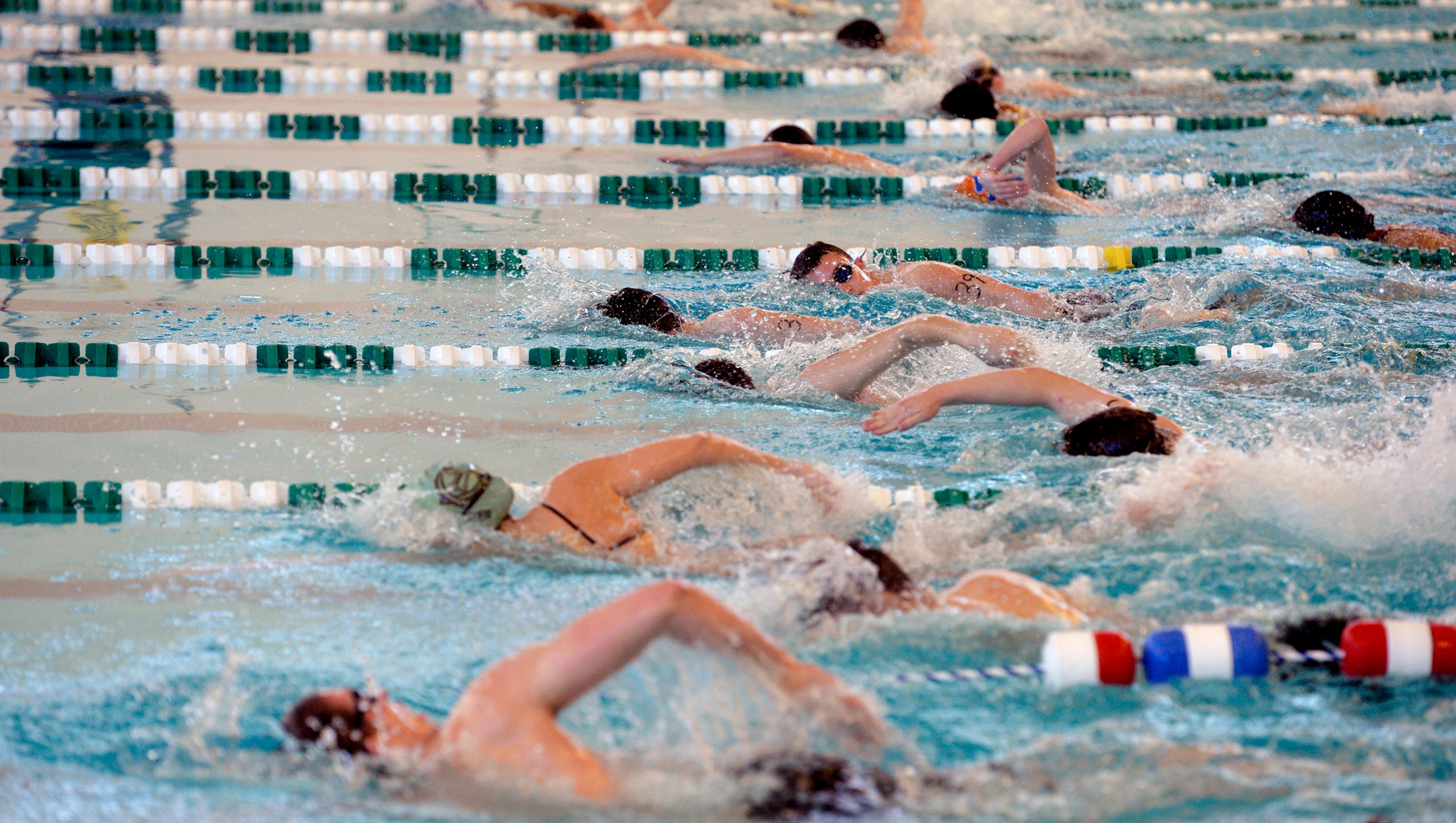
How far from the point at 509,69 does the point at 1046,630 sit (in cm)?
651

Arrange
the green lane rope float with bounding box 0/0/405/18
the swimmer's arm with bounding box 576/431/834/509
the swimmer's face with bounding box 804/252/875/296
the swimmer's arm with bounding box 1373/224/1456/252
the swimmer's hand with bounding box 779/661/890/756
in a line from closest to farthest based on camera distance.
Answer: the swimmer's hand with bounding box 779/661/890/756 → the swimmer's arm with bounding box 576/431/834/509 → the swimmer's face with bounding box 804/252/875/296 → the swimmer's arm with bounding box 1373/224/1456/252 → the green lane rope float with bounding box 0/0/405/18

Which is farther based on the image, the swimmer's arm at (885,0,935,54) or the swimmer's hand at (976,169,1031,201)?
the swimmer's arm at (885,0,935,54)

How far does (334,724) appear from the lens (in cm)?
212

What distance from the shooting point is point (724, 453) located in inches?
118

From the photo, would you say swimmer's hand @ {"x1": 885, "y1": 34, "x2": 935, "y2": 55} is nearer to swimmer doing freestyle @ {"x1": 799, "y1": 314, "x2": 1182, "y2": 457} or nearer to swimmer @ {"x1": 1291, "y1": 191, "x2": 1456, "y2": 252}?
swimmer @ {"x1": 1291, "y1": 191, "x2": 1456, "y2": 252}

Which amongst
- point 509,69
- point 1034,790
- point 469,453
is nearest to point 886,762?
point 1034,790

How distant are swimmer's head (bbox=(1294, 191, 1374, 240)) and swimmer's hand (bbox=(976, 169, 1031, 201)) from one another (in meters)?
1.16

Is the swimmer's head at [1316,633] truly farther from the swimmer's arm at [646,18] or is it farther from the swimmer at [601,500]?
the swimmer's arm at [646,18]

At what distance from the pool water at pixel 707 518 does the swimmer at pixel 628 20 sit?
2.94 meters

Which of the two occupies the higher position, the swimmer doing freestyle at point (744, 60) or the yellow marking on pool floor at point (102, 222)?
the swimmer doing freestyle at point (744, 60)

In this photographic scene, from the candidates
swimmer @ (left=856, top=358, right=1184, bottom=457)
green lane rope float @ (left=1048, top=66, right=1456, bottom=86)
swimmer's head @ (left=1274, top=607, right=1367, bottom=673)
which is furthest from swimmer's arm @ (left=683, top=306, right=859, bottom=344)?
green lane rope float @ (left=1048, top=66, right=1456, bottom=86)

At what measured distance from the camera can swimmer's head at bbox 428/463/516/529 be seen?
9.13ft

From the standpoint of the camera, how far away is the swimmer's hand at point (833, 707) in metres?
2.18

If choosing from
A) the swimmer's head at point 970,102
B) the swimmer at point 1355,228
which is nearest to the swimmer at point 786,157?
the swimmer's head at point 970,102
